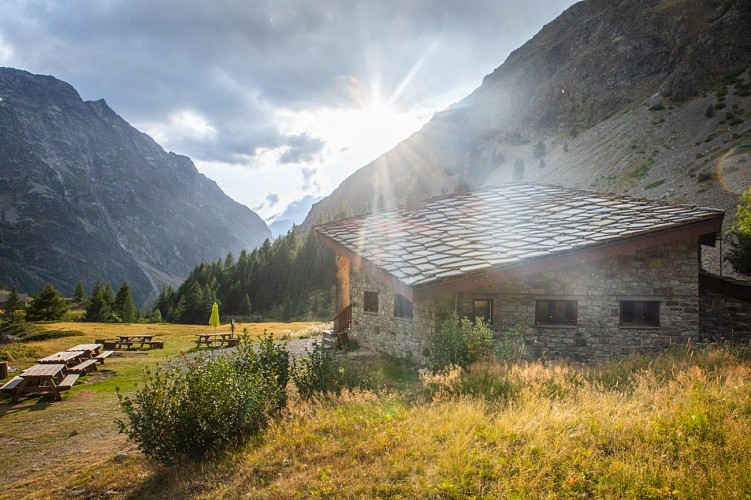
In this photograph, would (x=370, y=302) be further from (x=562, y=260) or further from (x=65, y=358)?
(x=65, y=358)

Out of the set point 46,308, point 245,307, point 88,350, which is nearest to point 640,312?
point 88,350

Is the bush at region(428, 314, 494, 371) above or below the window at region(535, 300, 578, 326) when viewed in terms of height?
below

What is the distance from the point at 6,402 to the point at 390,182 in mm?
146961

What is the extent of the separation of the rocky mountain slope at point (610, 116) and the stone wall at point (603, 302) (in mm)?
8775

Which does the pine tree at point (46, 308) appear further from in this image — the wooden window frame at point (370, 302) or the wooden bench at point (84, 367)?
the wooden window frame at point (370, 302)

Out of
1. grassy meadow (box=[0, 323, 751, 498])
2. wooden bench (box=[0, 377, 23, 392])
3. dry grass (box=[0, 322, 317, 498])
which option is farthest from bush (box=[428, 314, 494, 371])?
wooden bench (box=[0, 377, 23, 392])

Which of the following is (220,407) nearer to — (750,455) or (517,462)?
(517,462)

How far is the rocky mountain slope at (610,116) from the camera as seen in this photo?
158ft

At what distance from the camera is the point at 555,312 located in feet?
38.8

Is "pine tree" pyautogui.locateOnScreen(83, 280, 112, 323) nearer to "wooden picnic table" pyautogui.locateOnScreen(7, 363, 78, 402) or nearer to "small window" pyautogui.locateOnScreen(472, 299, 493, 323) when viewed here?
"wooden picnic table" pyautogui.locateOnScreen(7, 363, 78, 402)

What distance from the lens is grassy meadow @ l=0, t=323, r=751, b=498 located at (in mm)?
4348

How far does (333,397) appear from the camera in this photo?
7590 mm

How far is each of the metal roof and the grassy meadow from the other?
→ 3225 millimetres

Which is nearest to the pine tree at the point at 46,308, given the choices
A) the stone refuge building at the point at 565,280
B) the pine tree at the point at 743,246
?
the stone refuge building at the point at 565,280
